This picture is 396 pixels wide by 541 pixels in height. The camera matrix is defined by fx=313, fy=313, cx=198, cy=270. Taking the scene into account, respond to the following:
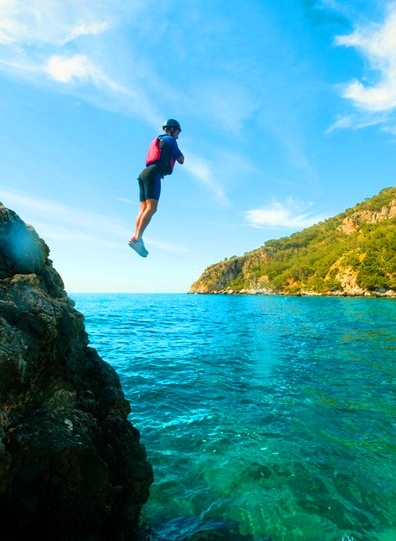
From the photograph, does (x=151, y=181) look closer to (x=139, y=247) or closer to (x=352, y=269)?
(x=139, y=247)

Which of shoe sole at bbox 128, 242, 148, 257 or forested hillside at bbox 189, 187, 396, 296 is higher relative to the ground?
forested hillside at bbox 189, 187, 396, 296

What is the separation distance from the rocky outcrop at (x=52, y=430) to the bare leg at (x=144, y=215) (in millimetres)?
2020

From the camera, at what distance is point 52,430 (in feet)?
14.2

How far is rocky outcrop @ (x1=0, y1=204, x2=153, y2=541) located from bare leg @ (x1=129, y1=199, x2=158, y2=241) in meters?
2.02

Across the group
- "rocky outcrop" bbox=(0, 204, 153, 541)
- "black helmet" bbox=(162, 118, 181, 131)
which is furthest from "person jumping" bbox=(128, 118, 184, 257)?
"rocky outcrop" bbox=(0, 204, 153, 541)

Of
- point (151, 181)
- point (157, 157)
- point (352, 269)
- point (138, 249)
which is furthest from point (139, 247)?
point (352, 269)

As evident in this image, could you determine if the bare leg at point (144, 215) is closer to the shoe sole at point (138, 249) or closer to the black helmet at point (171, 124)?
the shoe sole at point (138, 249)

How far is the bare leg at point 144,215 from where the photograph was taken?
691 cm

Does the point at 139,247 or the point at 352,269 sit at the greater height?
the point at 352,269

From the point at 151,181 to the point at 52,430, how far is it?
4958 millimetres

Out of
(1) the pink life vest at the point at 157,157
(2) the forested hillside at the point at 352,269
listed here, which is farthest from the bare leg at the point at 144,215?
(2) the forested hillside at the point at 352,269

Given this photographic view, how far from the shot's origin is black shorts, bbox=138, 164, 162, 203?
269 inches

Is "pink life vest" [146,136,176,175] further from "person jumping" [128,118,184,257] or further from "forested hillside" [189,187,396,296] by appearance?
"forested hillside" [189,187,396,296]

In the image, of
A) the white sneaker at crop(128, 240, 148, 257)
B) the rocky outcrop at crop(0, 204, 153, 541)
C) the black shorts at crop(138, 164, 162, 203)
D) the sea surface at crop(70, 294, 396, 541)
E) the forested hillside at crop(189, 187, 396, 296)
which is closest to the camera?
the rocky outcrop at crop(0, 204, 153, 541)
